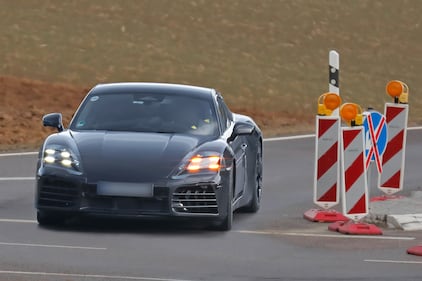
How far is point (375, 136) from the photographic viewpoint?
17.8m

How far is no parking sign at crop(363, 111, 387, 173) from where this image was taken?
17688 mm

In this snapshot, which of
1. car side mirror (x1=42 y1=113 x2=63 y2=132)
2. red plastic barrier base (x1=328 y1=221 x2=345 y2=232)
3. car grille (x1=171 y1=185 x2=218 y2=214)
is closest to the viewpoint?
car grille (x1=171 y1=185 x2=218 y2=214)

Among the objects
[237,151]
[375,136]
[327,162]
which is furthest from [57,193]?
[375,136]

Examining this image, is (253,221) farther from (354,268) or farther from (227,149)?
(354,268)

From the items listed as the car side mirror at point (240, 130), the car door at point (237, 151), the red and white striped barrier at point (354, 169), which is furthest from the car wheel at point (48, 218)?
the red and white striped barrier at point (354, 169)

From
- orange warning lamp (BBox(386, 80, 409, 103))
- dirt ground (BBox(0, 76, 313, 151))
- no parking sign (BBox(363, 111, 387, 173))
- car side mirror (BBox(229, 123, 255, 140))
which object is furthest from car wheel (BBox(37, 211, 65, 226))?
dirt ground (BBox(0, 76, 313, 151))

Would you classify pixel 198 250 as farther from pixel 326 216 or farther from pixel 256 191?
pixel 256 191

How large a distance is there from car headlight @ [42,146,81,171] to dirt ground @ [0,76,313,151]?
31.8 ft

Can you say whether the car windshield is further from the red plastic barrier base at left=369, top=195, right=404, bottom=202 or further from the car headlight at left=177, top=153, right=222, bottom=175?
the red plastic barrier base at left=369, top=195, right=404, bottom=202

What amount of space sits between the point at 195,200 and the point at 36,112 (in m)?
Result: 14.6

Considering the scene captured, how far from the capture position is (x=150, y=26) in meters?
41.5

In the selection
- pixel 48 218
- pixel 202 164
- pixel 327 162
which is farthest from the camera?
pixel 327 162

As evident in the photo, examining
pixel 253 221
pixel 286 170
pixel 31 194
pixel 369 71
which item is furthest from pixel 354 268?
pixel 369 71

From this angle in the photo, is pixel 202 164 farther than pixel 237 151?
No
